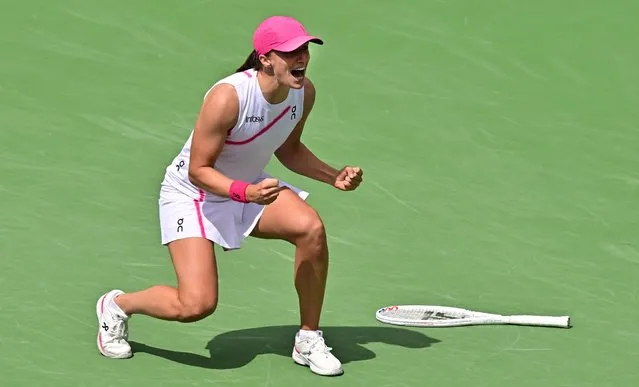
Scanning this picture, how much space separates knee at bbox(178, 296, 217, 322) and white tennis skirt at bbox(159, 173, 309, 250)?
1.11ft

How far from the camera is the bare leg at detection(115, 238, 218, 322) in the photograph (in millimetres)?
8438

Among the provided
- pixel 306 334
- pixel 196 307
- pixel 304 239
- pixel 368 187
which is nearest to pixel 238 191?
pixel 304 239

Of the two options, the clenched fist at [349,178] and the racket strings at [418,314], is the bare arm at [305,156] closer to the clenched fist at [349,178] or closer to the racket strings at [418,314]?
the clenched fist at [349,178]

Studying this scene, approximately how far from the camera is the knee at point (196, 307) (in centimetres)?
842

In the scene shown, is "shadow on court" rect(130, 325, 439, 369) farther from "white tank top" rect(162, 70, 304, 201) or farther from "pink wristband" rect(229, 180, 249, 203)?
"pink wristband" rect(229, 180, 249, 203)

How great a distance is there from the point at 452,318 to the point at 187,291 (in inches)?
67.9

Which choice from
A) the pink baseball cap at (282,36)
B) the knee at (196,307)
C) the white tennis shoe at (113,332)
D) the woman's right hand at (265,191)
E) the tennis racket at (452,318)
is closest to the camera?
the woman's right hand at (265,191)

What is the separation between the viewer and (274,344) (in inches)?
355

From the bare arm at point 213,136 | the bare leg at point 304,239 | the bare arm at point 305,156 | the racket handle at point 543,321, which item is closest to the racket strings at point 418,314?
the racket handle at point 543,321

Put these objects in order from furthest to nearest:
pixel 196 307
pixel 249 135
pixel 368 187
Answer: pixel 368 187
pixel 249 135
pixel 196 307

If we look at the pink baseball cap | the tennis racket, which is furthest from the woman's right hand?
the tennis racket

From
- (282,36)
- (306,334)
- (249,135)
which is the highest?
(282,36)

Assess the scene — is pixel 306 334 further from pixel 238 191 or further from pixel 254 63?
pixel 254 63

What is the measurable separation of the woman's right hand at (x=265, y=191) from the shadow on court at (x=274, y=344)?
1.06 meters
